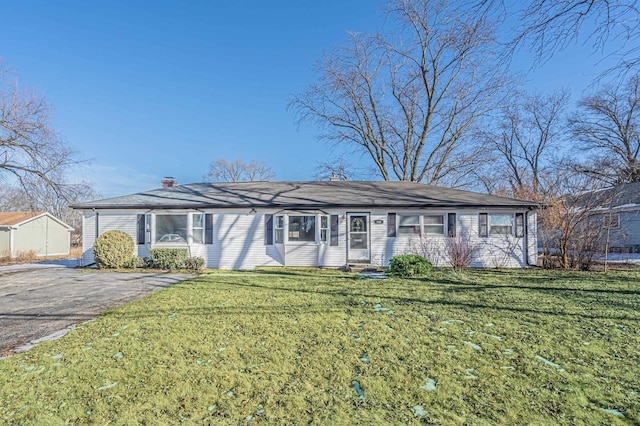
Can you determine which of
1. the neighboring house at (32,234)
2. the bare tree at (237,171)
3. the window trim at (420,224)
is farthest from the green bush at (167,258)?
the bare tree at (237,171)

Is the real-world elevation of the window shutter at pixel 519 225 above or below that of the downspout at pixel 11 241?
above

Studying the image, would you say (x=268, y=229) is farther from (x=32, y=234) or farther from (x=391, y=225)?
(x=32, y=234)

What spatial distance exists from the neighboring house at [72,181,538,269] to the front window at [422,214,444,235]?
0.14 feet

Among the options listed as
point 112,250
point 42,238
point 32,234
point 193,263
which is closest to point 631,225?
point 193,263

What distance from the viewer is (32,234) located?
70.3 feet

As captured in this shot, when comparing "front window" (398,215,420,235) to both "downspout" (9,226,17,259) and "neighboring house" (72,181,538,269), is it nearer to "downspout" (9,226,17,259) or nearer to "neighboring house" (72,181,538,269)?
"neighboring house" (72,181,538,269)

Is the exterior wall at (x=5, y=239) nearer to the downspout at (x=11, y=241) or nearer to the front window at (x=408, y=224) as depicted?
the downspout at (x=11, y=241)

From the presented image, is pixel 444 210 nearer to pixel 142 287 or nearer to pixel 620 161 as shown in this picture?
pixel 142 287

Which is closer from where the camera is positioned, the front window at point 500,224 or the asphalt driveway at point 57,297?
the asphalt driveway at point 57,297

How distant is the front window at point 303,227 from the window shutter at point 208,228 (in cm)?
330

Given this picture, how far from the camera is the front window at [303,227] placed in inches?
492

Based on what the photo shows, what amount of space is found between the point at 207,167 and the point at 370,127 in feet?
93.7

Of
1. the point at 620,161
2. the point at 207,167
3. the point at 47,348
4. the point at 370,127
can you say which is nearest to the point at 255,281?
the point at 47,348

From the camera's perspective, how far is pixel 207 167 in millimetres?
44156
